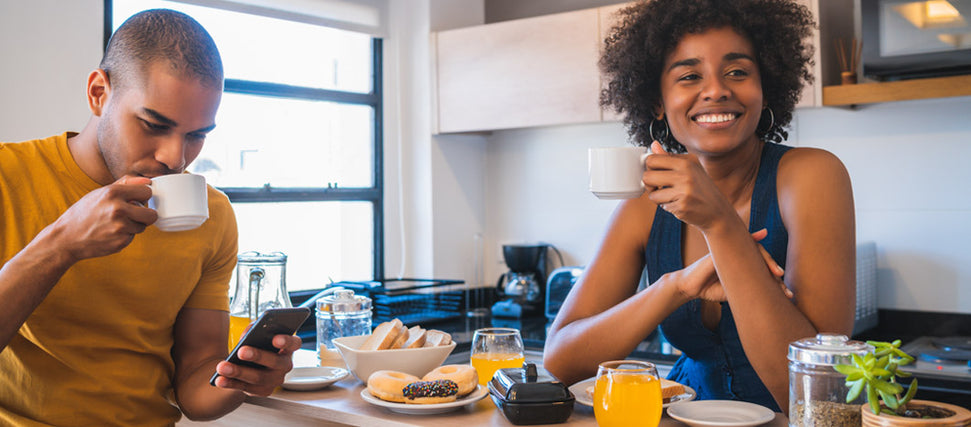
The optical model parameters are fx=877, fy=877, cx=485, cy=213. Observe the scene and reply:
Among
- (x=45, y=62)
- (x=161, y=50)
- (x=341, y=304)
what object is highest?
(x=45, y=62)

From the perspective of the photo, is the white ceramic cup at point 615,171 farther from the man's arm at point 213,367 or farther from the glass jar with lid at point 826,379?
the man's arm at point 213,367

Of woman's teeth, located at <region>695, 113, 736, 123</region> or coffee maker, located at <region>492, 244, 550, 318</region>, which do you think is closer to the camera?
woman's teeth, located at <region>695, 113, 736, 123</region>

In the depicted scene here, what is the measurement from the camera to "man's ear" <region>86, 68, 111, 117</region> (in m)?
1.49

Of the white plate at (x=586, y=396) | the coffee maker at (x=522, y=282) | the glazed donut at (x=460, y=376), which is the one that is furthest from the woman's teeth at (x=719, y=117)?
the coffee maker at (x=522, y=282)

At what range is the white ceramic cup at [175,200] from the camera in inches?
49.2

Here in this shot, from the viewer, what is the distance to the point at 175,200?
4.10ft

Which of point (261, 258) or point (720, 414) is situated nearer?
point (720, 414)

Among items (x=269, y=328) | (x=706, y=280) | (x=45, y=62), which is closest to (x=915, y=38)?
(x=706, y=280)

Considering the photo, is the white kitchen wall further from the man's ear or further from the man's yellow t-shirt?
the man's ear

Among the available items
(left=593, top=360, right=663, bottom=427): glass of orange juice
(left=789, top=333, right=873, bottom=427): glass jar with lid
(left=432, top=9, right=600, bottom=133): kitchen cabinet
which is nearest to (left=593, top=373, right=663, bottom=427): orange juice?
(left=593, top=360, right=663, bottom=427): glass of orange juice

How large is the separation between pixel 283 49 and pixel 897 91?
2.20 m

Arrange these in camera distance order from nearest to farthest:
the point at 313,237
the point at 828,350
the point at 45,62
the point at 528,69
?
the point at 828,350, the point at 45,62, the point at 528,69, the point at 313,237

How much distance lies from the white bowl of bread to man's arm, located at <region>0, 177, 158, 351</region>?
1.85ft

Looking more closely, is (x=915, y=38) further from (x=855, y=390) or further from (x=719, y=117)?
(x=855, y=390)
